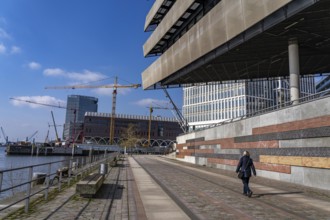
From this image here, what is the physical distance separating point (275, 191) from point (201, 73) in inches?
1172

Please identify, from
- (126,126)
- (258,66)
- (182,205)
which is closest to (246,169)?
(182,205)

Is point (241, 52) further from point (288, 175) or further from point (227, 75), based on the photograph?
point (288, 175)

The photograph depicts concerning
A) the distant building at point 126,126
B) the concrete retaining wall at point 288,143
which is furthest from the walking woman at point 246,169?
the distant building at point 126,126

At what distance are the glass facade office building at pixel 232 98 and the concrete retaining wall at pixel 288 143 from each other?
243ft

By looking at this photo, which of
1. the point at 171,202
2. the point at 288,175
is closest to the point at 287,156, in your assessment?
the point at 288,175

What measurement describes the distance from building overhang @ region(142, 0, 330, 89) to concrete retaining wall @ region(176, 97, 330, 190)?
270 inches

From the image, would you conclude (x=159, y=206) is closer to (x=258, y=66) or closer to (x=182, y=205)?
(x=182, y=205)

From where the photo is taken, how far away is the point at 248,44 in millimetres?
30609

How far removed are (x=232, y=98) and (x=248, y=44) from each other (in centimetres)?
7760

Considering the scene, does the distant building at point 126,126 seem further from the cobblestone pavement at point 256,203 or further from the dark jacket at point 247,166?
the dark jacket at point 247,166

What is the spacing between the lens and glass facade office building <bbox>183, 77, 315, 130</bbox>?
103812 millimetres

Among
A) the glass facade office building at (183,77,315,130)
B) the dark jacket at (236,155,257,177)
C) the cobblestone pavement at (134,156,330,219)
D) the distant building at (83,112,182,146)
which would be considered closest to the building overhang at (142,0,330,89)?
the dark jacket at (236,155,257,177)

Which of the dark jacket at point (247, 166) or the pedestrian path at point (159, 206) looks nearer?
the pedestrian path at point (159, 206)

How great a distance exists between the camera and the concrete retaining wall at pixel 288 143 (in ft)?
54.5
